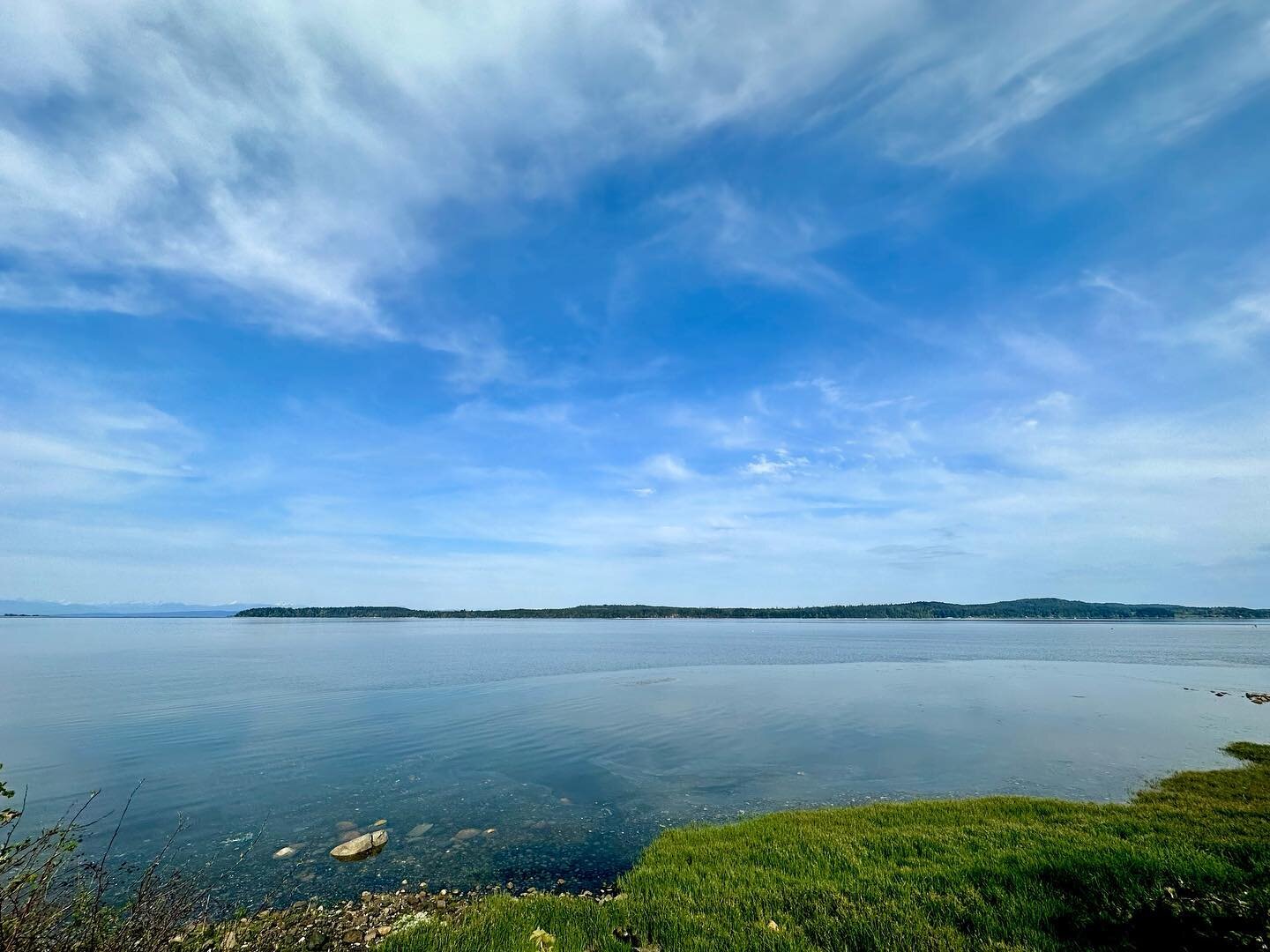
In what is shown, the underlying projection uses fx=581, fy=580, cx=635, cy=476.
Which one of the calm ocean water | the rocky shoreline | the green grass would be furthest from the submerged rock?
the green grass

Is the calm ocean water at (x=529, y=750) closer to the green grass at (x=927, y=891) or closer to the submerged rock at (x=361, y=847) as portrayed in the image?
the submerged rock at (x=361, y=847)

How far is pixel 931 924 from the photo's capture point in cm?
1141

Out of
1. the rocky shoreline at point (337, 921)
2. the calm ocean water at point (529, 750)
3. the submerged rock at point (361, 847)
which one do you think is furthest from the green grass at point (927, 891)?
the submerged rock at point (361, 847)

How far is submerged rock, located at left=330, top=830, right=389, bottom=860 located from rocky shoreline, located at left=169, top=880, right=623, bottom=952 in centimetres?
273

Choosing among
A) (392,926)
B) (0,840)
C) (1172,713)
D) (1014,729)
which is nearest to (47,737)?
(0,840)

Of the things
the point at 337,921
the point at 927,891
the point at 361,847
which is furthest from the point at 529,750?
the point at 927,891

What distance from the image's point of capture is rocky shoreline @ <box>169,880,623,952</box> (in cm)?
1176

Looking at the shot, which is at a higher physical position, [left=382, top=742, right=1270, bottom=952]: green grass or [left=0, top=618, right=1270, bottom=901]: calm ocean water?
[left=382, top=742, right=1270, bottom=952]: green grass

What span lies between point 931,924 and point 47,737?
44.2 meters

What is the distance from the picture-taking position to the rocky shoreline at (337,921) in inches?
463

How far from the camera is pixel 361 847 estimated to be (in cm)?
1806

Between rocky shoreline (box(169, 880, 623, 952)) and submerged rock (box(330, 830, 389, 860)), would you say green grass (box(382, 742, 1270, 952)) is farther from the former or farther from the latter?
submerged rock (box(330, 830, 389, 860))

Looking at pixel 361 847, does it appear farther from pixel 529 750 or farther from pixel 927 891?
pixel 927 891

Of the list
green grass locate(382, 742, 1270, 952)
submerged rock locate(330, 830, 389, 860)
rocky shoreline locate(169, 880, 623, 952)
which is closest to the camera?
green grass locate(382, 742, 1270, 952)
